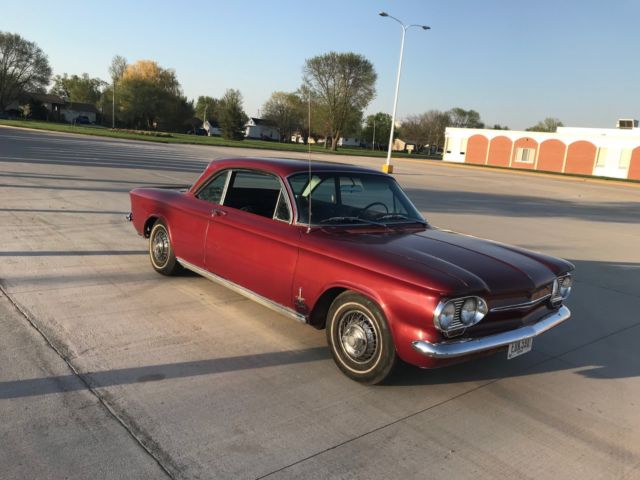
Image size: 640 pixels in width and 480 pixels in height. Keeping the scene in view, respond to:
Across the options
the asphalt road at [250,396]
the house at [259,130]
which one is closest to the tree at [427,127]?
the house at [259,130]

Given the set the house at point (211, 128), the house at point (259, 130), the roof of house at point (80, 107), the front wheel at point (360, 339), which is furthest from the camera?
the house at point (259, 130)

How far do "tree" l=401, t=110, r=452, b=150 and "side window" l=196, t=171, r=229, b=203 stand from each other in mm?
100187

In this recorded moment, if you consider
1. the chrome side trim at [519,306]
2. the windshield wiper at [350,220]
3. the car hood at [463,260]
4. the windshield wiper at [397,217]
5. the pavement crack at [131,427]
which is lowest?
the pavement crack at [131,427]

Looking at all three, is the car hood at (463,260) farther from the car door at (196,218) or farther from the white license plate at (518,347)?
the car door at (196,218)

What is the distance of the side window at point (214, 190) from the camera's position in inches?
198

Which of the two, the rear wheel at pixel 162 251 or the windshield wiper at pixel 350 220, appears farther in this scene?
the rear wheel at pixel 162 251

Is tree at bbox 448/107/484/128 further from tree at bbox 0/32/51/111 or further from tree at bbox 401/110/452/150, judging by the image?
tree at bbox 0/32/51/111

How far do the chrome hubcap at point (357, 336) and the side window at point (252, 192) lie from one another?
4.44 feet

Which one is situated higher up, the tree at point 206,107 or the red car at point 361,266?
the tree at point 206,107

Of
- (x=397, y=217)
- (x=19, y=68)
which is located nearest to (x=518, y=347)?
(x=397, y=217)

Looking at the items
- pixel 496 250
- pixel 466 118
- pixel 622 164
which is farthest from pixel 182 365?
pixel 466 118

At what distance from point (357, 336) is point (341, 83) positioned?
65.8 metres

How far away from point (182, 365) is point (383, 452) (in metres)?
1.66

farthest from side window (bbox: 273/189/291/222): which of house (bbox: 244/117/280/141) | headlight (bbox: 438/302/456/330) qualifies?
house (bbox: 244/117/280/141)
